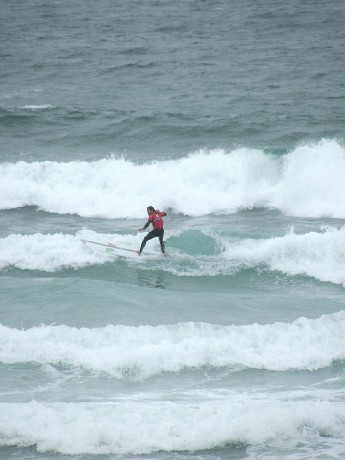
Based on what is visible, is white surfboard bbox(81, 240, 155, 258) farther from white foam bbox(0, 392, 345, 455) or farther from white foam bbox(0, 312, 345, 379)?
white foam bbox(0, 392, 345, 455)

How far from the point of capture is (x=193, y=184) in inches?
888

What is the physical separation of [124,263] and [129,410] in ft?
23.8

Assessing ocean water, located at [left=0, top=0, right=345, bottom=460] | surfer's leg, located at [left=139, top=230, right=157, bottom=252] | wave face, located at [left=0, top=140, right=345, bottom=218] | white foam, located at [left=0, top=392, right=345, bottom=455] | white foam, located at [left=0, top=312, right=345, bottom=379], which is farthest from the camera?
wave face, located at [left=0, top=140, right=345, bottom=218]

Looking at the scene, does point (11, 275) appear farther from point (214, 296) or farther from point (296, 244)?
point (296, 244)

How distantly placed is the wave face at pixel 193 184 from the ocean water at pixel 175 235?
66 mm

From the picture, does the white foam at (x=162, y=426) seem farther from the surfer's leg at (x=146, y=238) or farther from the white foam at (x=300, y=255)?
the surfer's leg at (x=146, y=238)

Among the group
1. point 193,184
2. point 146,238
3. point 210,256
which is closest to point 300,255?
point 210,256

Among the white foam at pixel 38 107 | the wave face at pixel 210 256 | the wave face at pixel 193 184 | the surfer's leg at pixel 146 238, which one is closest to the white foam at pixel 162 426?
the wave face at pixel 210 256

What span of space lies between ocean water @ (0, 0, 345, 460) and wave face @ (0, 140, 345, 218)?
7cm

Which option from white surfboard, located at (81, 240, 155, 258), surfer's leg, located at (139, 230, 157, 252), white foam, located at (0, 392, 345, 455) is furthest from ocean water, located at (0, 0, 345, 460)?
surfer's leg, located at (139, 230, 157, 252)

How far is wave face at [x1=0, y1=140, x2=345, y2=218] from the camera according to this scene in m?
21.4

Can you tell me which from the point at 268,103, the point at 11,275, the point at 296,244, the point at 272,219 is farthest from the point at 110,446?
the point at 268,103

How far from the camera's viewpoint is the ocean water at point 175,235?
9117 mm

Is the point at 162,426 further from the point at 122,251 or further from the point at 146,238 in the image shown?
the point at 122,251
